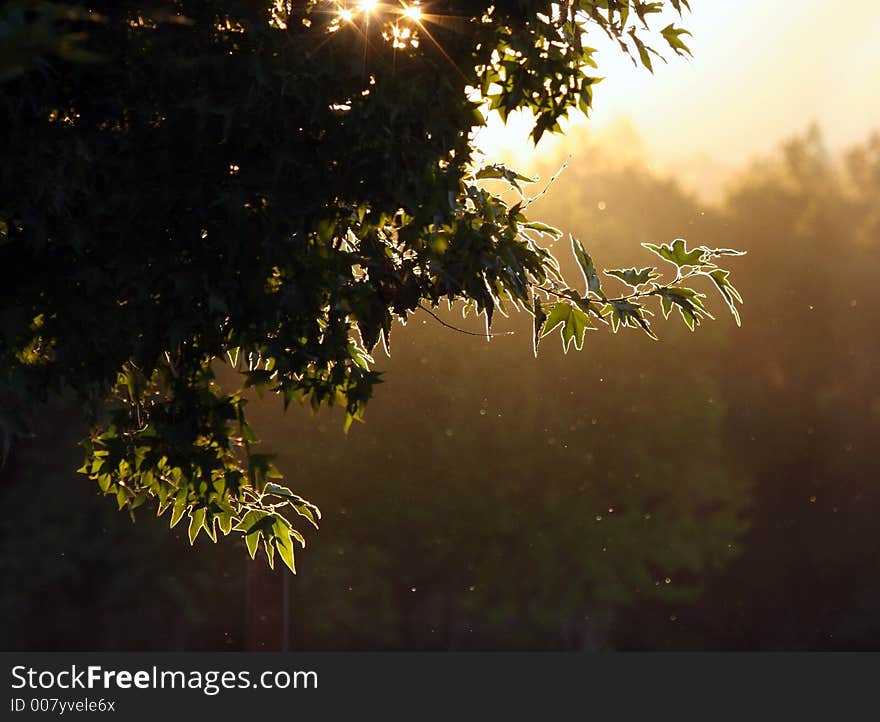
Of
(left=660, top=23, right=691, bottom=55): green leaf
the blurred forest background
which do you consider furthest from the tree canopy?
the blurred forest background

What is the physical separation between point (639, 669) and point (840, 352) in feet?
36.6

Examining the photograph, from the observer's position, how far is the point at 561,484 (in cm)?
3288

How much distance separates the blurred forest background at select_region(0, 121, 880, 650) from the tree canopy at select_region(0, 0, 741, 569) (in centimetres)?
2132

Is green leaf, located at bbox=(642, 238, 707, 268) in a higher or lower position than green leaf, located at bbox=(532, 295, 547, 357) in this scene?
higher

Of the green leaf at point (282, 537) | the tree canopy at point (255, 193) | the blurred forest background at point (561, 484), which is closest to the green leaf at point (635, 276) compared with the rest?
the tree canopy at point (255, 193)

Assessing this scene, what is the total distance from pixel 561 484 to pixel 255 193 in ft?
90.3

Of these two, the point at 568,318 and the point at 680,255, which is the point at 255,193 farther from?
the point at 680,255

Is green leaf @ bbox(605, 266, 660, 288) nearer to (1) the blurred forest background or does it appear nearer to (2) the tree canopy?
(2) the tree canopy

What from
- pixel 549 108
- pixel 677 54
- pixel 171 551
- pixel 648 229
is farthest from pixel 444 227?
pixel 648 229

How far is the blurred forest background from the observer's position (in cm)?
3222

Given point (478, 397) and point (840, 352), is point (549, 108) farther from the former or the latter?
point (840, 352)

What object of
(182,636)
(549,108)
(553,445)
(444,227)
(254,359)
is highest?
(553,445)

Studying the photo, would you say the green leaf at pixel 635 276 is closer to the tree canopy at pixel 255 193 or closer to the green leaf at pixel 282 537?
the tree canopy at pixel 255 193

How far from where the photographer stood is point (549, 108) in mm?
6590
